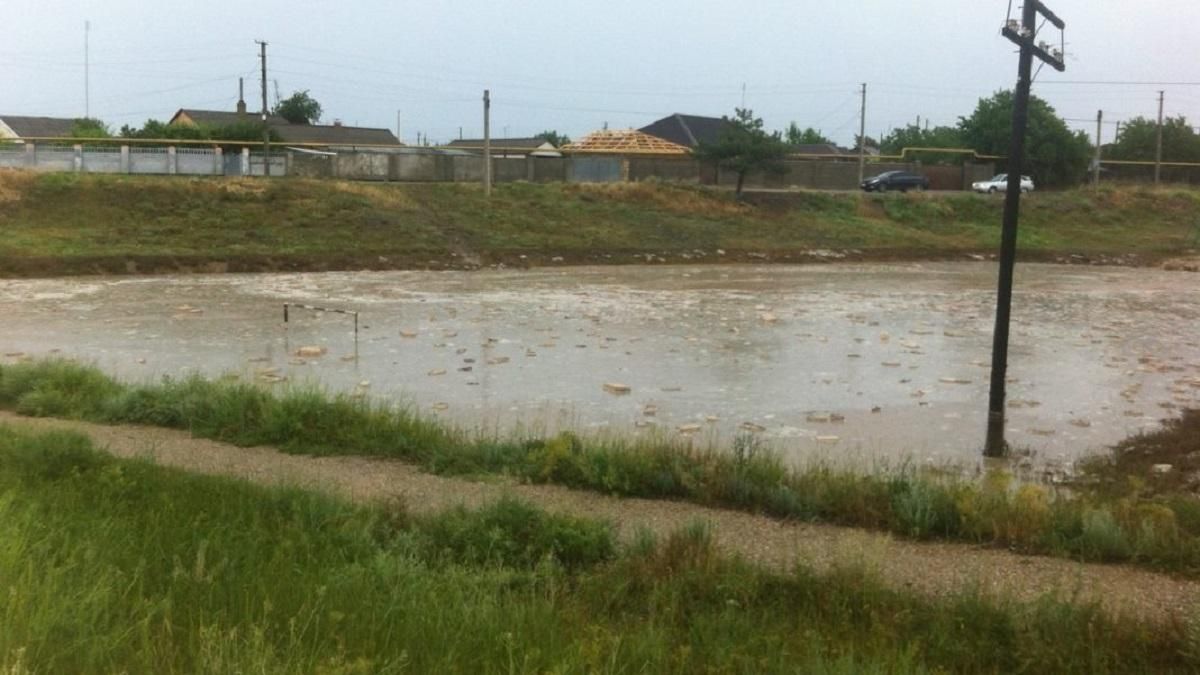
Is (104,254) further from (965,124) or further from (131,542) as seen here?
(965,124)

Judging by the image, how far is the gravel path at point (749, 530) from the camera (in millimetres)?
7242

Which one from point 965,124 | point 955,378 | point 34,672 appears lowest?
point 955,378

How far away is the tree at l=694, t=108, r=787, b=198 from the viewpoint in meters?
60.4

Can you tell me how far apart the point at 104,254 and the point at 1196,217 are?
57.3m

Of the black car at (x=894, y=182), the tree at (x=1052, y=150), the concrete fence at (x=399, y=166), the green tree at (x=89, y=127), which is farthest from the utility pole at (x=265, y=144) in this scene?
the tree at (x=1052, y=150)

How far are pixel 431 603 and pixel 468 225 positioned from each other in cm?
4287

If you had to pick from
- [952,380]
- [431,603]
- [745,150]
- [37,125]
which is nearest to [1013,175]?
[952,380]

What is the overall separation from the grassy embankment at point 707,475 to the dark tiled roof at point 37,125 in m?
97.5

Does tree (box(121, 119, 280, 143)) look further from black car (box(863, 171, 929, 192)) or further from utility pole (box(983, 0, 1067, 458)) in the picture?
utility pole (box(983, 0, 1067, 458))

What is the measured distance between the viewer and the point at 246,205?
46.0 metres

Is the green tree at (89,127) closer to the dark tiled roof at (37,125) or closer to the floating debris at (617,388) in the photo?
the dark tiled roof at (37,125)

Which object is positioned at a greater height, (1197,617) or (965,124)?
(965,124)

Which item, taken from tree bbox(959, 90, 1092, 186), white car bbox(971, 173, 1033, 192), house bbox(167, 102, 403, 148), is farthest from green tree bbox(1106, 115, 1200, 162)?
house bbox(167, 102, 403, 148)

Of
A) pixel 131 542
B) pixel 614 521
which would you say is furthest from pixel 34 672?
pixel 614 521
